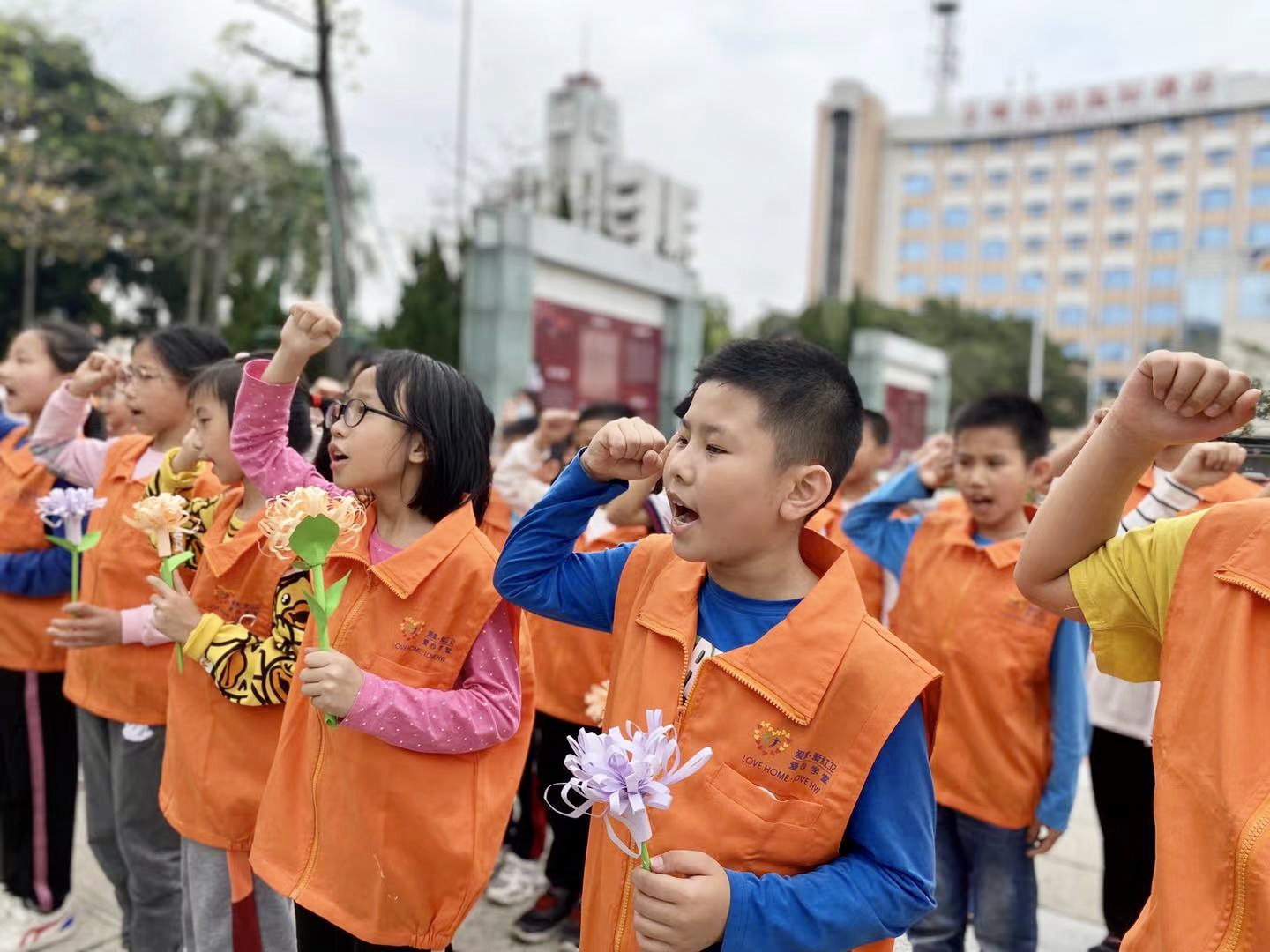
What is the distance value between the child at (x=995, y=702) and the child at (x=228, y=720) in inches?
63.5

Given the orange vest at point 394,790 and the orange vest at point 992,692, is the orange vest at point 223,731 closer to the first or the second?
the orange vest at point 394,790

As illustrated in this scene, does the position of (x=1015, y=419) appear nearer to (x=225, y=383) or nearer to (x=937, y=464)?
(x=937, y=464)

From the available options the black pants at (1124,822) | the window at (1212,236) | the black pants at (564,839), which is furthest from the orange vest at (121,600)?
the window at (1212,236)

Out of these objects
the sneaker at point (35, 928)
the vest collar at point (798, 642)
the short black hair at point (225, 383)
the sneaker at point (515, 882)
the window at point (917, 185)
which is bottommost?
the sneaker at point (515, 882)

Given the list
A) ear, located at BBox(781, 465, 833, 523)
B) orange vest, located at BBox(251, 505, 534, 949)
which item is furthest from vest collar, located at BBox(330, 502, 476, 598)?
ear, located at BBox(781, 465, 833, 523)

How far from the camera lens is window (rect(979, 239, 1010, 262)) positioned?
61.9 m

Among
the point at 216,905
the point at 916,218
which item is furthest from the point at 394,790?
the point at 916,218

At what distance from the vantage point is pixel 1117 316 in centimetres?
5834

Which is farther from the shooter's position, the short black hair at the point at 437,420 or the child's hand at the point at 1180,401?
the short black hair at the point at 437,420

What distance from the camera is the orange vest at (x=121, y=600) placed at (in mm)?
2533

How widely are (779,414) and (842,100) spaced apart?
70943 millimetres

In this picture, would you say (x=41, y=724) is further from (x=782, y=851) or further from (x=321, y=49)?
(x=321, y=49)

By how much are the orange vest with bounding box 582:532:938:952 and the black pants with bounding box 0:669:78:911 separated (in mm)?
2434

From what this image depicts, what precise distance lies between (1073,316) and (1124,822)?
6234 centimetres
